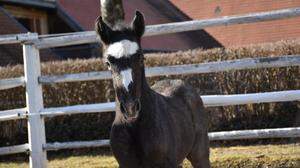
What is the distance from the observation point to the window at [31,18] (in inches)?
658

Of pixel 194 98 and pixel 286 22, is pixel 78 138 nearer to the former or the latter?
pixel 194 98

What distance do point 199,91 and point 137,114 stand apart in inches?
247

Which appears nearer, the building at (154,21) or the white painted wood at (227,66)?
the white painted wood at (227,66)

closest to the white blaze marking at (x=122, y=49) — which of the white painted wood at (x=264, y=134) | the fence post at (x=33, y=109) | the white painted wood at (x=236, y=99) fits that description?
the white painted wood at (x=236, y=99)

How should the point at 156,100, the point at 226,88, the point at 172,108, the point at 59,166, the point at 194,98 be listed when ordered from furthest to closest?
the point at 226,88, the point at 59,166, the point at 194,98, the point at 172,108, the point at 156,100

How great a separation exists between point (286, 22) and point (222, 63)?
15.2 m

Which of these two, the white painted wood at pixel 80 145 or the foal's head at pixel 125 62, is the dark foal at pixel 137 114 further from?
the white painted wood at pixel 80 145

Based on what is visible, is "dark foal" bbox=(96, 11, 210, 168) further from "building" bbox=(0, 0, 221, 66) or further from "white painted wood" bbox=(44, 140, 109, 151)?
"building" bbox=(0, 0, 221, 66)

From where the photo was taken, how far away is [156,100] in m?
5.34

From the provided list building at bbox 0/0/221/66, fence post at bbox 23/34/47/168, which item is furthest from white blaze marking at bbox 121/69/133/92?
building at bbox 0/0/221/66

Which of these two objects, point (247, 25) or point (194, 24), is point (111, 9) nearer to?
point (194, 24)

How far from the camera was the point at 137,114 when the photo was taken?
4641mm

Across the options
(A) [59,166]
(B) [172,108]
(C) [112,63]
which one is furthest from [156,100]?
(A) [59,166]

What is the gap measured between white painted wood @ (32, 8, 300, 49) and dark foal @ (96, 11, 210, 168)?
1.26 m
